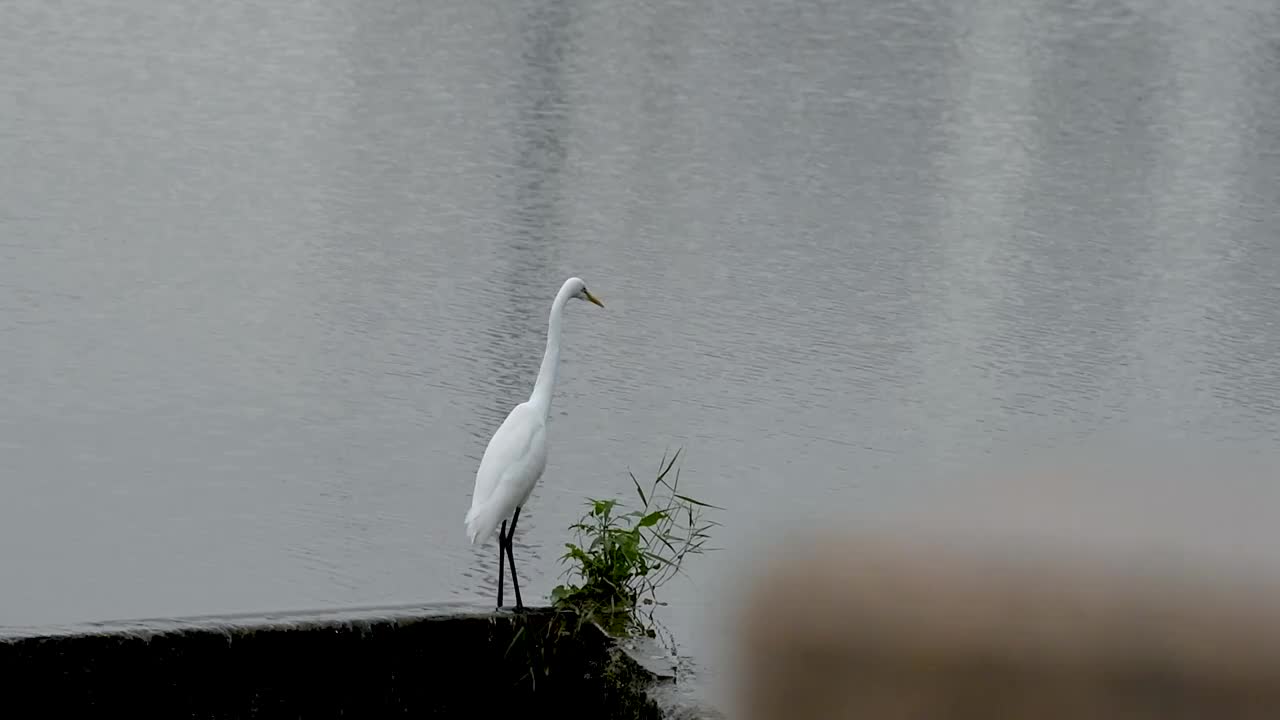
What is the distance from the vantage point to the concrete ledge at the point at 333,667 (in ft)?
16.1

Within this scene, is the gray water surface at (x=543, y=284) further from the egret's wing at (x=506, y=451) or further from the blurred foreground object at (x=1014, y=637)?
the egret's wing at (x=506, y=451)

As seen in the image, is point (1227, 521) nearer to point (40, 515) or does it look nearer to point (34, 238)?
point (40, 515)

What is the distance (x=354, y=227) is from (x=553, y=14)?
451 inches

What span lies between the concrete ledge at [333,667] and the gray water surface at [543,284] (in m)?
0.98

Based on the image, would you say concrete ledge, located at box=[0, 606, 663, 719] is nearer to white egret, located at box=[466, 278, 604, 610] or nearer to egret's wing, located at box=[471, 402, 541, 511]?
white egret, located at box=[466, 278, 604, 610]

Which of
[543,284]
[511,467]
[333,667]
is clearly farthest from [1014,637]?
[543,284]

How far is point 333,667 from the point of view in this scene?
206 inches

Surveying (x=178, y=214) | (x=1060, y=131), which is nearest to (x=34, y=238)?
(x=178, y=214)

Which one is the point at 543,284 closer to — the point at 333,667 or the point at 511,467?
the point at 511,467

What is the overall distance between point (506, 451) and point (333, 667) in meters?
0.83

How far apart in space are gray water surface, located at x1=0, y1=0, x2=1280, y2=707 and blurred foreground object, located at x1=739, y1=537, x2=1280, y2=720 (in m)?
0.03

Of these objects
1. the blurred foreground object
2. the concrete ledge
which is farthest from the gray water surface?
the concrete ledge

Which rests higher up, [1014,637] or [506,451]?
[1014,637]

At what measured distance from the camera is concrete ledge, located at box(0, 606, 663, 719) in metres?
4.91
